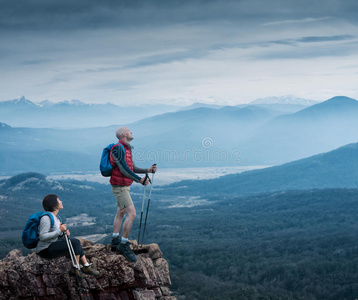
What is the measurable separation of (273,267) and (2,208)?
120m

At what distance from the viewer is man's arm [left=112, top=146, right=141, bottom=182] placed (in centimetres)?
1717

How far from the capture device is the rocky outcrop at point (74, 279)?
16.4 m

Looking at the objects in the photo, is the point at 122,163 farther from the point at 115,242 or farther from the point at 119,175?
the point at 115,242

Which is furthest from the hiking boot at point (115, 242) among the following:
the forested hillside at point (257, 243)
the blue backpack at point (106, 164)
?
the forested hillside at point (257, 243)

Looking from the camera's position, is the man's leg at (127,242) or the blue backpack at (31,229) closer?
the blue backpack at (31,229)

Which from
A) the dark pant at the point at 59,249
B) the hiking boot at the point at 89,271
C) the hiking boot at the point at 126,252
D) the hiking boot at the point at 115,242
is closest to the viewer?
the dark pant at the point at 59,249

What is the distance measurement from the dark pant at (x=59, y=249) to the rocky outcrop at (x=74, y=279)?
382 millimetres

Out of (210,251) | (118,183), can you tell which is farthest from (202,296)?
(118,183)

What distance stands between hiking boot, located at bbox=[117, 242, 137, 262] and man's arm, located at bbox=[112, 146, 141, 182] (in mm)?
2397

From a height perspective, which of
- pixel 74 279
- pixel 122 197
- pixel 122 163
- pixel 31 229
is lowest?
pixel 74 279

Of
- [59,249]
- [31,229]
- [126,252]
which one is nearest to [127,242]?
[126,252]

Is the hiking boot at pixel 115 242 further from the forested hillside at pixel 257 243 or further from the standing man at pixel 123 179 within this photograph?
the forested hillside at pixel 257 243

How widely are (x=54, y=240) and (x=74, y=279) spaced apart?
1.52m

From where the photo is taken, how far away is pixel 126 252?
57.4 feet
